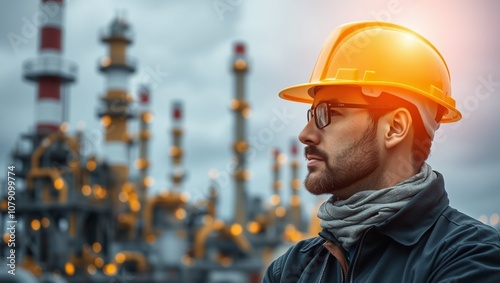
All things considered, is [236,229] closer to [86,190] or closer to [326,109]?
[86,190]

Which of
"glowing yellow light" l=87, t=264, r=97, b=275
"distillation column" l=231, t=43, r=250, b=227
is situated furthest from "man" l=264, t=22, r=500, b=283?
"distillation column" l=231, t=43, r=250, b=227

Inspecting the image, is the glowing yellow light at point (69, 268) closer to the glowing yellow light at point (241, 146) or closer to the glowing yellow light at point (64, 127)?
the glowing yellow light at point (64, 127)

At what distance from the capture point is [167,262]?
2278 cm

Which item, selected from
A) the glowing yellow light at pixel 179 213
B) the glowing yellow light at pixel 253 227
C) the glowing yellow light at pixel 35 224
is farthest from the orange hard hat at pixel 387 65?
the glowing yellow light at pixel 253 227

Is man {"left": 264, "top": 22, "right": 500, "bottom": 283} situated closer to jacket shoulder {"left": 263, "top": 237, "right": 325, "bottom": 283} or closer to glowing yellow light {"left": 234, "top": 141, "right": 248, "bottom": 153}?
jacket shoulder {"left": 263, "top": 237, "right": 325, "bottom": 283}

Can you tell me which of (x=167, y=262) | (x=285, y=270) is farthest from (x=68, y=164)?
(x=285, y=270)

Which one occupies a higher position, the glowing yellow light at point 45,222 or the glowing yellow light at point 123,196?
the glowing yellow light at point 123,196

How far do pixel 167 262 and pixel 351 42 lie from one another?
71.5 feet

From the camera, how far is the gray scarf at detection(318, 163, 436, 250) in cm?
134

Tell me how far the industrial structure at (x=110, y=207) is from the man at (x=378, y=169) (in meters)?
16.0

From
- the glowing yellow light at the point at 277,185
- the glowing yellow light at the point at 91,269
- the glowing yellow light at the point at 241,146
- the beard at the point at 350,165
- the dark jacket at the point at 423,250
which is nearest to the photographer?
the dark jacket at the point at 423,250

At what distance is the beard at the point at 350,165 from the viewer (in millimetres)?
1429

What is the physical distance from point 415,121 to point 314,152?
22 centimetres

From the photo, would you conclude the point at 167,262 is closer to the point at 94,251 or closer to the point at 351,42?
the point at 94,251
